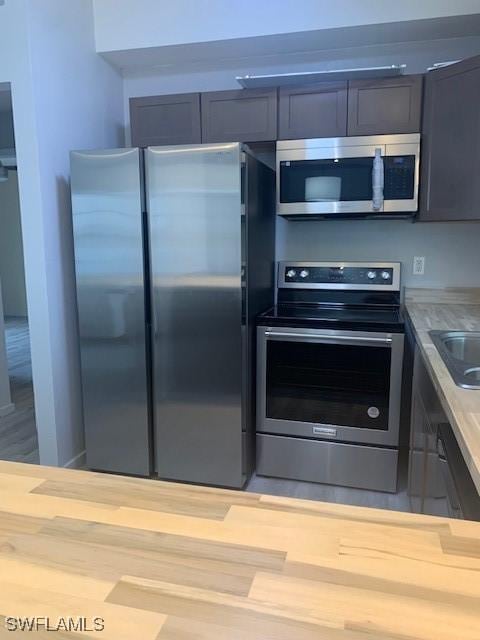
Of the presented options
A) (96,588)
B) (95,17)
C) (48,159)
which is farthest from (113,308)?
(96,588)

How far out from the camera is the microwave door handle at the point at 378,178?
7.95ft

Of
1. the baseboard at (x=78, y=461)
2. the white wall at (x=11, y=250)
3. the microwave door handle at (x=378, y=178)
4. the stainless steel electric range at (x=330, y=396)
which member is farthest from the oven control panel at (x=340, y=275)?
the white wall at (x=11, y=250)

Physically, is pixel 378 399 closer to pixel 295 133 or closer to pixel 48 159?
pixel 295 133

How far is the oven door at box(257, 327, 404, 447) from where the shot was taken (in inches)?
93.6

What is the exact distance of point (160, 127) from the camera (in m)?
2.75

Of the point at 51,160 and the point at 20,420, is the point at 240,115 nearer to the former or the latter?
the point at 51,160

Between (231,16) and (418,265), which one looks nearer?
(231,16)

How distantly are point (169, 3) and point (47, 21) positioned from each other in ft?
2.21

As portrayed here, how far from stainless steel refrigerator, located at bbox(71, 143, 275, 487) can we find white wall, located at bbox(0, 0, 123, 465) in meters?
0.13

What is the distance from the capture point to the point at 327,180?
8.32ft

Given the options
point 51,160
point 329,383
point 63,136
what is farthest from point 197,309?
point 63,136

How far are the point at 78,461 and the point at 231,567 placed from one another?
2.38 meters

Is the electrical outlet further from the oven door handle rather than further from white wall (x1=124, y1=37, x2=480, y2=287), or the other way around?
the oven door handle

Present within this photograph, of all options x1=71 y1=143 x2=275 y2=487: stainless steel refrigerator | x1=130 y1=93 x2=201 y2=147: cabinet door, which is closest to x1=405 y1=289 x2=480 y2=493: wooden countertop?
x1=71 y1=143 x2=275 y2=487: stainless steel refrigerator
